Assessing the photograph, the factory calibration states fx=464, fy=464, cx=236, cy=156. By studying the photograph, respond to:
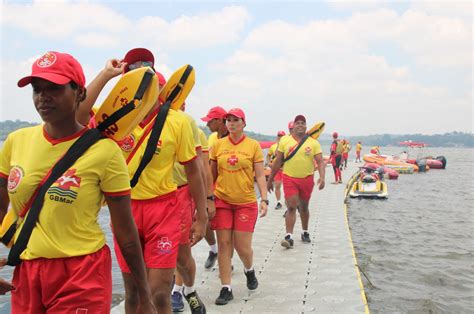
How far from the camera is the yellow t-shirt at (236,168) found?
232 inches

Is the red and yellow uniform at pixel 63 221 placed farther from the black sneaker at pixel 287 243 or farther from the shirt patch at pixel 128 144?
the black sneaker at pixel 287 243

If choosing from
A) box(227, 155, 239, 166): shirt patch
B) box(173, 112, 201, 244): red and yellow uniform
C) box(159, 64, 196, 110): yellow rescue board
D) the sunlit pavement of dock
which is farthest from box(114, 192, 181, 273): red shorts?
box(227, 155, 239, 166): shirt patch

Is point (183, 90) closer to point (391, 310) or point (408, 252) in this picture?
point (391, 310)

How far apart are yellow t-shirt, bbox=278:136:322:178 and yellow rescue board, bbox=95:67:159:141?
6.08 meters

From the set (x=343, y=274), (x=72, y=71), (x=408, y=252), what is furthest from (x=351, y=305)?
(x=408, y=252)

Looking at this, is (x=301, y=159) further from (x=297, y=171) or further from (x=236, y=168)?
(x=236, y=168)

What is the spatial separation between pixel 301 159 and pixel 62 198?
6646mm

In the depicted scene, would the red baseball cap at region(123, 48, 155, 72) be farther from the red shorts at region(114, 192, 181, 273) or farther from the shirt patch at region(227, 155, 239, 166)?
the shirt patch at region(227, 155, 239, 166)

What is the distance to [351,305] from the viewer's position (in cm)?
554

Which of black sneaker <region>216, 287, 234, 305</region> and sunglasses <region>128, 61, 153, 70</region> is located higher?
sunglasses <region>128, 61, 153, 70</region>

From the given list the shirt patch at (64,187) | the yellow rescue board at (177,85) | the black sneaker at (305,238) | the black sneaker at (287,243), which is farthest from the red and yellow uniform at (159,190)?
the black sneaker at (305,238)

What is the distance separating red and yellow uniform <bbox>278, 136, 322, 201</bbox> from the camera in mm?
8508

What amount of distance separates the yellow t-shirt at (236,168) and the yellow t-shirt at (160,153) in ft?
6.46

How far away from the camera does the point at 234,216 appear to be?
593 centimetres
